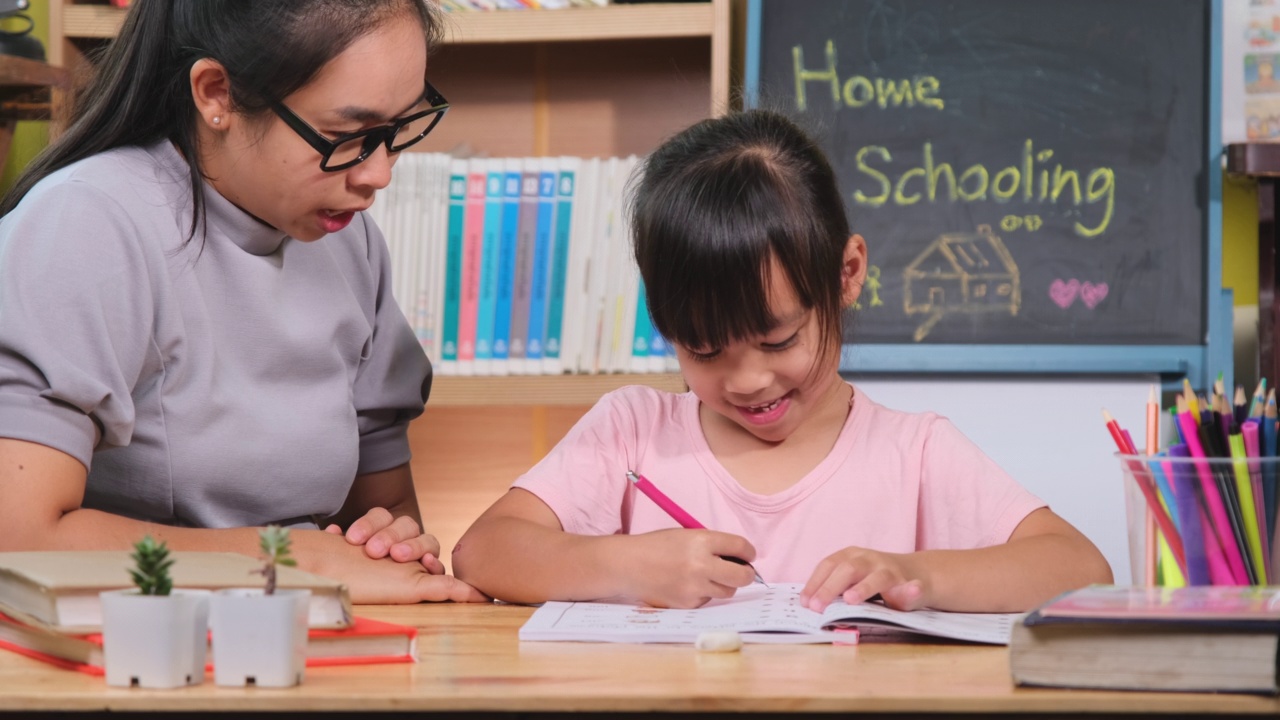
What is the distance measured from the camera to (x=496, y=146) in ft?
7.32

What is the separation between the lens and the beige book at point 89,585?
0.68 m

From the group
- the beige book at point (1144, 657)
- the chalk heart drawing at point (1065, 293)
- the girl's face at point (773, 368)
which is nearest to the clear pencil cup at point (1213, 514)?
the beige book at point (1144, 657)

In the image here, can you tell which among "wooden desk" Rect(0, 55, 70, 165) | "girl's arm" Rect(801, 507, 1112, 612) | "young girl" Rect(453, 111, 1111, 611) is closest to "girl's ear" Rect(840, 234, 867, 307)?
"young girl" Rect(453, 111, 1111, 611)

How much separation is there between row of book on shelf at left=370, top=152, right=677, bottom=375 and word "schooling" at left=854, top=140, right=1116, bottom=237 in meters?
0.38

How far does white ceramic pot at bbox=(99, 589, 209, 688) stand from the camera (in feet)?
2.04

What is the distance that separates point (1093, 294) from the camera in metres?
1.90

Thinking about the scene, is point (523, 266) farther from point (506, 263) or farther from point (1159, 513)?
point (1159, 513)

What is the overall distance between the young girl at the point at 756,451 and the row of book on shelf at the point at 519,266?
0.59 metres

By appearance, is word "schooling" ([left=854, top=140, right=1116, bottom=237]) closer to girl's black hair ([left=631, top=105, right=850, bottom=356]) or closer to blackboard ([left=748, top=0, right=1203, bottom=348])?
blackboard ([left=748, top=0, right=1203, bottom=348])

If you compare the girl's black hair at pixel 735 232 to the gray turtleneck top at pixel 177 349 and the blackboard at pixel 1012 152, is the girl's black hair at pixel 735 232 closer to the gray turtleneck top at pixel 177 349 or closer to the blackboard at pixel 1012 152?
the gray turtleneck top at pixel 177 349

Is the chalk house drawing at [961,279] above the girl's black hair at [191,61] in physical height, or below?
below

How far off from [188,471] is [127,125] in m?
0.34

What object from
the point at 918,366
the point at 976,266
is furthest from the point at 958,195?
the point at 918,366

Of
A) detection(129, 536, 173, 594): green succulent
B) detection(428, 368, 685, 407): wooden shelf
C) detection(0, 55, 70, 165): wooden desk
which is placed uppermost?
detection(0, 55, 70, 165): wooden desk
